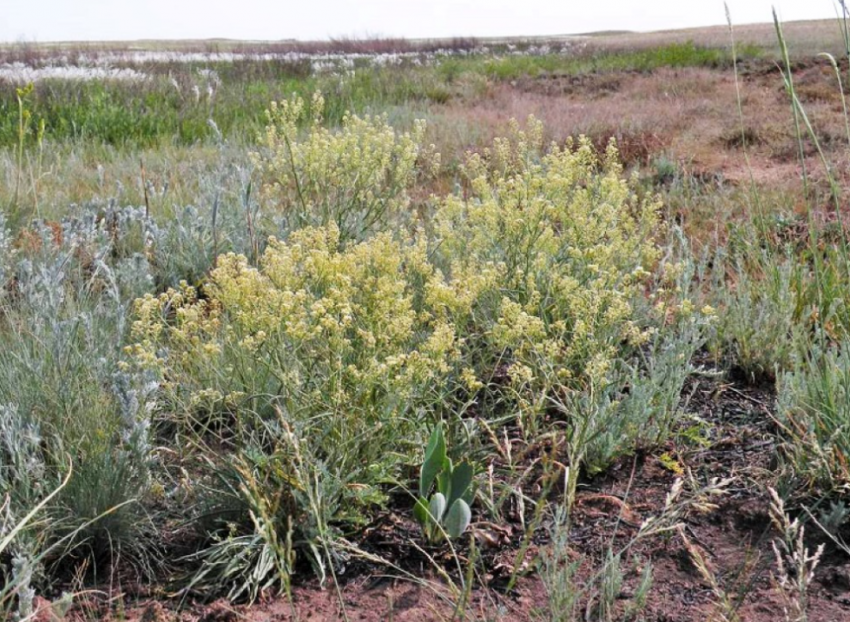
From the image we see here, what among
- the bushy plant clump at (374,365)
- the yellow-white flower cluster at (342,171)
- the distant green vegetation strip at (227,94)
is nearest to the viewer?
the bushy plant clump at (374,365)

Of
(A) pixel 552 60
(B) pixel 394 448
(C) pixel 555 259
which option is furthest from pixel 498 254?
(A) pixel 552 60

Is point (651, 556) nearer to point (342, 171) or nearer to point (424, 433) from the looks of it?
point (424, 433)

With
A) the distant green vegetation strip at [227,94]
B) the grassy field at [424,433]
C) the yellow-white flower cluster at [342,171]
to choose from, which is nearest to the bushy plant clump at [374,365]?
the grassy field at [424,433]

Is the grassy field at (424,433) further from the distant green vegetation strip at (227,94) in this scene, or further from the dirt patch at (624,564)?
the distant green vegetation strip at (227,94)

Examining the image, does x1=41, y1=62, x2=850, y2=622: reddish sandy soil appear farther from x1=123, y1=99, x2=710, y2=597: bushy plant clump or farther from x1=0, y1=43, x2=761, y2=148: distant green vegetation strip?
x1=0, y1=43, x2=761, y2=148: distant green vegetation strip

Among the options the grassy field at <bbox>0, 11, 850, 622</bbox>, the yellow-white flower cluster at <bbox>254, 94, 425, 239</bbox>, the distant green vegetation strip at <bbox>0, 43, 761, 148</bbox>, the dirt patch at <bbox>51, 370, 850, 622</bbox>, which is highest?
the distant green vegetation strip at <bbox>0, 43, 761, 148</bbox>

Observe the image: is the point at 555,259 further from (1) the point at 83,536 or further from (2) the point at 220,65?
(2) the point at 220,65

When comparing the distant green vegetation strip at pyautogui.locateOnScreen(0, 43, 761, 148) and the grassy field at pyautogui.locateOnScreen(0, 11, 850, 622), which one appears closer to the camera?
the grassy field at pyautogui.locateOnScreen(0, 11, 850, 622)

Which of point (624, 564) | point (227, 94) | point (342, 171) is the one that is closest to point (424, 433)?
point (624, 564)

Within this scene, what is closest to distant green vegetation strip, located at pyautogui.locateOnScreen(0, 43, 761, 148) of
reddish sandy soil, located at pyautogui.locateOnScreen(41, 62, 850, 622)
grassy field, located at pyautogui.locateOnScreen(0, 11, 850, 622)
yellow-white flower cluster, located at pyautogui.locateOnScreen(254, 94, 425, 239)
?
yellow-white flower cluster, located at pyautogui.locateOnScreen(254, 94, 425, 239)

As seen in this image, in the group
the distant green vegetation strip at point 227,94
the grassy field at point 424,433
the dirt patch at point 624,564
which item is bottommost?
the dirt patch at point 624,564

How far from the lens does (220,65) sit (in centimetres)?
1656

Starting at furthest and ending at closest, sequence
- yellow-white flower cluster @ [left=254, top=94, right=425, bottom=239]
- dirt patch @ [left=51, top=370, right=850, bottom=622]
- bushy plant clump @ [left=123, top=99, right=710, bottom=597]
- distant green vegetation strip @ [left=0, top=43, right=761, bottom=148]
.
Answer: distant green vegetation strip @ [left=0, top=43, right=761, bottom=148] < yellow-white flower cluster @ [left=254, top=94, right=425, bottom=239] < bushy plant clump @ [left=123, top=99, right=710, bottom=597] < dirt patch @ [left=51, top=370, right=850, bottom=622]

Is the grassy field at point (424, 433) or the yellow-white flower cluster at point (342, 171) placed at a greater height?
the yellow-white flower cluster at point (342, 171)
